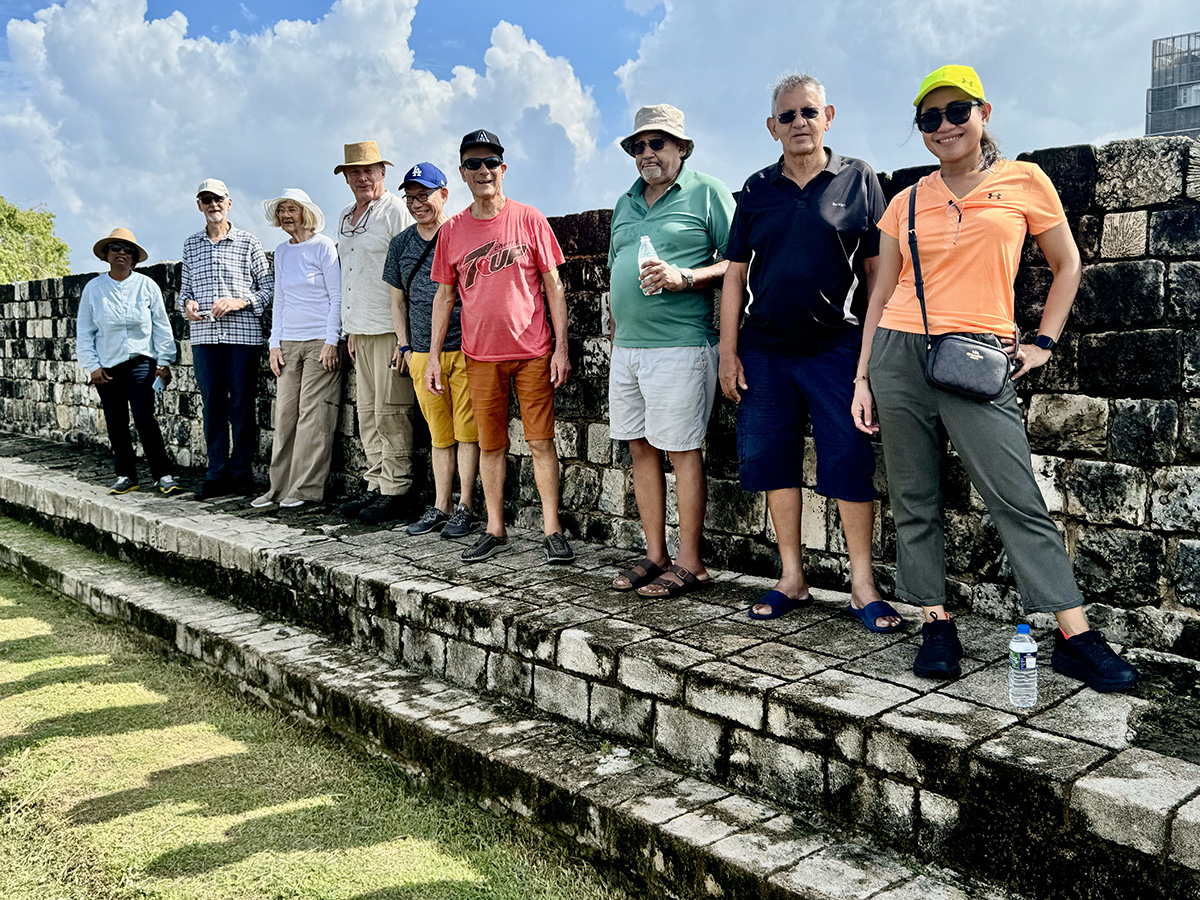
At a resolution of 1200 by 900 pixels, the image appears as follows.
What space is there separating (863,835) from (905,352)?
1.49 m

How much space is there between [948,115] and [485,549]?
9.73 ft

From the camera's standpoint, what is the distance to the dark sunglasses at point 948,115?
3.11 meters

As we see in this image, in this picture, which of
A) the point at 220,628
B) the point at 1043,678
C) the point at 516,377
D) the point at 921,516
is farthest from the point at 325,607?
the point at 1043,678

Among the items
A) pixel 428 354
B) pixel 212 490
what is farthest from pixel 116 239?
pixel 428 354

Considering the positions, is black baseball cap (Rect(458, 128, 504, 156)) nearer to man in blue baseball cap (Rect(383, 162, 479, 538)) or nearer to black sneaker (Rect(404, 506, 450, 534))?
man in blue baseball cap (Rect(383, 162, 479, 538))

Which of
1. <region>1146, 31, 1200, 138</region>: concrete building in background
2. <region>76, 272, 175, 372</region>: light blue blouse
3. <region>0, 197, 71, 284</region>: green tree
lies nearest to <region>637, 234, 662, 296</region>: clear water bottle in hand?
<region>76, 272, 175, 372</region>: light blue blouse

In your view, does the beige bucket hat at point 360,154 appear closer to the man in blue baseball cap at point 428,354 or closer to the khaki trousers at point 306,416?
the man in blue baseball cap at point 428,354

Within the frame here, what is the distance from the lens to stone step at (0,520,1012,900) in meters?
2.74

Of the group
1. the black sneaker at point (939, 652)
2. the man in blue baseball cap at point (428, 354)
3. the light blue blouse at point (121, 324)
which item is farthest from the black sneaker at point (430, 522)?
the light blue blouse at point (121, 324)

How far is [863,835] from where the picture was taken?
2.91 meters

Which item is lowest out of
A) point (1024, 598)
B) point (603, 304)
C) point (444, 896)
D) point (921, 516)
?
point (444, 896)

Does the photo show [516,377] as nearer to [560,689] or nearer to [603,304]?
[603,304]

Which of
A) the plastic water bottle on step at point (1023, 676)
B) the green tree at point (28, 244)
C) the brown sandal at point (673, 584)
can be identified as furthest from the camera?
the green tree at point (28, 244)

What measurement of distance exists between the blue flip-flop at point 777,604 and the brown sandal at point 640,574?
1.86 feet
